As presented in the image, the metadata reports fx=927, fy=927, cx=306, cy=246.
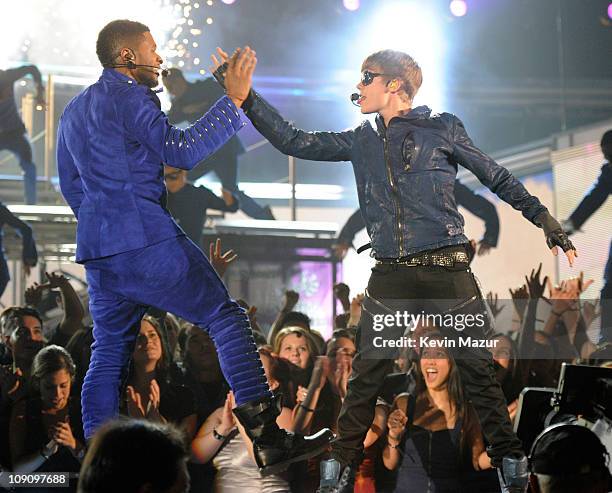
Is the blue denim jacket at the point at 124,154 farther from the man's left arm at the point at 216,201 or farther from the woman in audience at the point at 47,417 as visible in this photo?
the man's left arm at the point at 216,201

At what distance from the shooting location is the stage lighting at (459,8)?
6.73 metres

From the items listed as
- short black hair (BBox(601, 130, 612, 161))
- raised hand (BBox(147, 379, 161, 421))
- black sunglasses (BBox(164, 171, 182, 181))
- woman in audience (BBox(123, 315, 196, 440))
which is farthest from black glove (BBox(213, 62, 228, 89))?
short black hair (BBox(601, 130, 612, 161))

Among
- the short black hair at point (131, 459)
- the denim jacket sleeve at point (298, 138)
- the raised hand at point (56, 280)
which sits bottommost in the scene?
the short black hair at point (131, 459)

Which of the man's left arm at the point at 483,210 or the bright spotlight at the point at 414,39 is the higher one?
the bright spotlight at the point at 414,39

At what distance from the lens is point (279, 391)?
4898mm

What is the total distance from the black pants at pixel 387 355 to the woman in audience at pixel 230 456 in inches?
39.2

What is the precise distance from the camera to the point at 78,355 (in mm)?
5371

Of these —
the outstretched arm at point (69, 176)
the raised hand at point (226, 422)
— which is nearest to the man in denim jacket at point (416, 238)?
the outstretched arm at point (69, 176)

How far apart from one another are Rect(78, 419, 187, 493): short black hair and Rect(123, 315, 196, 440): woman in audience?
3.10m

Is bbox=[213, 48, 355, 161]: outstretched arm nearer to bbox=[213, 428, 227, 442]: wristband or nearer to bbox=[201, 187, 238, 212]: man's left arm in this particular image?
bbox=[213, 428, 227, 442]: wristband

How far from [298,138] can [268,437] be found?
1.32 m

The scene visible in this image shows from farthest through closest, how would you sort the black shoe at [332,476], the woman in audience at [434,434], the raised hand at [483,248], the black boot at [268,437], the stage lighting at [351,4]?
the stage lighting at [351,4] → the raised hand at [483,248] → the woman in audience at [434,434] → the black shoe at [332,476] → the black boot at [268,437]

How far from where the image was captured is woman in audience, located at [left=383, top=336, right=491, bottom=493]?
15.3 ft

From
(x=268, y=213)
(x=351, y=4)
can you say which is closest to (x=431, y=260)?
(x=268, y=213)
